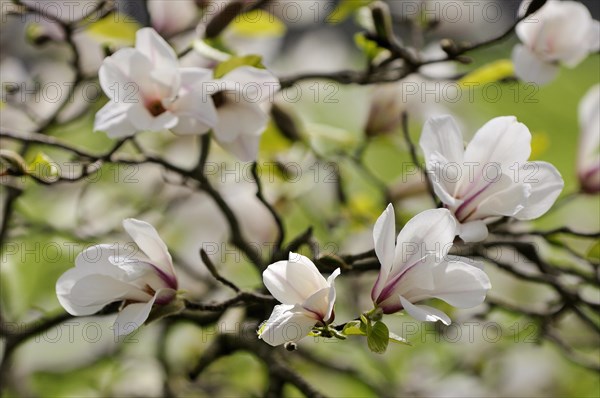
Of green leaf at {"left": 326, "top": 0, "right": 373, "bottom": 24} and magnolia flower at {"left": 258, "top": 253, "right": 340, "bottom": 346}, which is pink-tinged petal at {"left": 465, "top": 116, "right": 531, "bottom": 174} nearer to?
magnolia flower at {"left": 258, "top": 253, "right": 340, "bottom": 346}

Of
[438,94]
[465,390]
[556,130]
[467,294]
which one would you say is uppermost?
[467,294]

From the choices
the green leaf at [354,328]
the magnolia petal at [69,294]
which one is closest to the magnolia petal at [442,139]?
the green leaf at [354,328]

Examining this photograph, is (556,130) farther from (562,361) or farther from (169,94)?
(169,94)

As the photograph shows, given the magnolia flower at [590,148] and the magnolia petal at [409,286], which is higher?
the magnolia petal at [409,286]

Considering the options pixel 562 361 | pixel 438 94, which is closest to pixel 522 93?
pixel 562 361

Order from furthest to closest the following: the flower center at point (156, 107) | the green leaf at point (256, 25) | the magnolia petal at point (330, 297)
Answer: the green leaf at point (256, 25) < the flower center at point (156, 107) < the magnolia petal at point (330, 297)

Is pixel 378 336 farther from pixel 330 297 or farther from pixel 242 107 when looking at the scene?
pixel 242 107

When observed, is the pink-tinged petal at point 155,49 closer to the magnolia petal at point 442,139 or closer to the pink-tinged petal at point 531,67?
the magnolia petal at point 442,139
